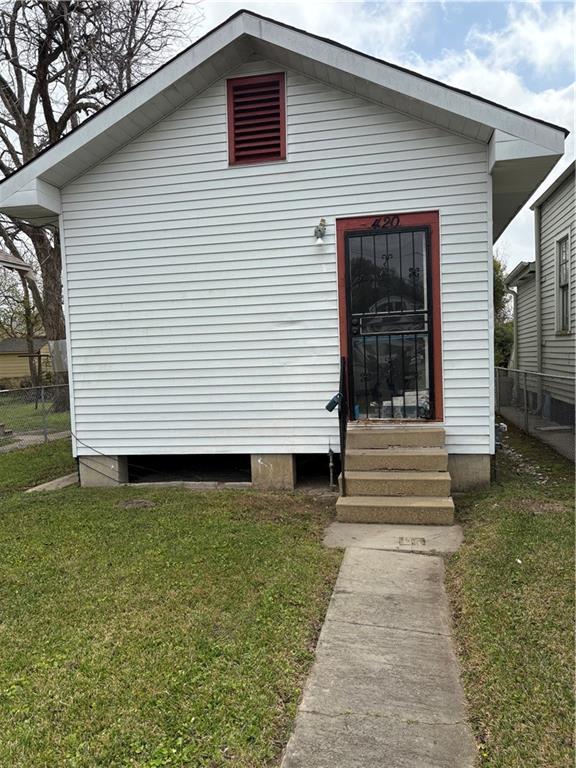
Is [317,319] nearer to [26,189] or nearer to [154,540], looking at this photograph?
[154,540]

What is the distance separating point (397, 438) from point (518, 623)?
2.78 meters

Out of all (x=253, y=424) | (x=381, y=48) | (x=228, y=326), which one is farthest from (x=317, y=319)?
(x=381, y=48)

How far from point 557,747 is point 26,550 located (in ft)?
13.0

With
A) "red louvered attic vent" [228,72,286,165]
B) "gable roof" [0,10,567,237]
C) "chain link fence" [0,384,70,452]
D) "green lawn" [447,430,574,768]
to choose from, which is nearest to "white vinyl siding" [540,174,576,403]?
"gable roof" [0,10,567,237]

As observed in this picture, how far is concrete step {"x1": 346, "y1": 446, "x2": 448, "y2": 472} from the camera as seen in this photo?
5.21 m

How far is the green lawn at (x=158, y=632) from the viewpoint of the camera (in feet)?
6.96

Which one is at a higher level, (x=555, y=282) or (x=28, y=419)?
(x=555, y=282)

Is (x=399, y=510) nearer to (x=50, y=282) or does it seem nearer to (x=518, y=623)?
(x=518, y=623)

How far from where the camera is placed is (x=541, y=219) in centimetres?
1131

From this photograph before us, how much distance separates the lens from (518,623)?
285 centimetres

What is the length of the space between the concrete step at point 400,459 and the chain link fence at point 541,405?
2708mm

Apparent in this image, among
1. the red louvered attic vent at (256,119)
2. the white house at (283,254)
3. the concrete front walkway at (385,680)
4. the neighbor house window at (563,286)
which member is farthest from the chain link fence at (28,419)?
the neighbor house window at (563,286)

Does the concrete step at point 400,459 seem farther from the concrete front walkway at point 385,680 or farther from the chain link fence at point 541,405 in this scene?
the chain link fence at point 541,405

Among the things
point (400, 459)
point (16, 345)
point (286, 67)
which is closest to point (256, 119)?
point (286, 67)
